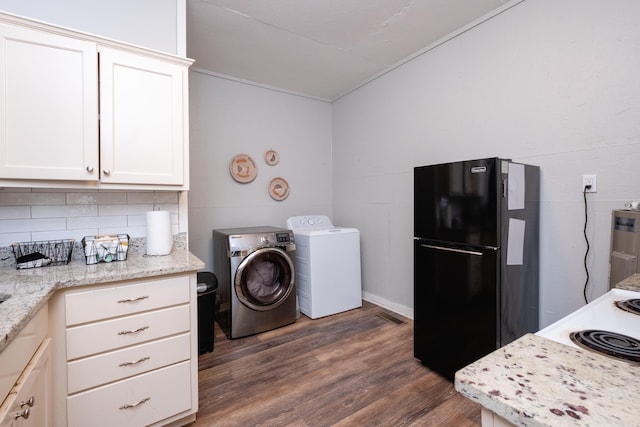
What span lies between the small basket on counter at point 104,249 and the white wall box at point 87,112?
311mm

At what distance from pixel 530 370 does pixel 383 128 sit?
2963 millimetres

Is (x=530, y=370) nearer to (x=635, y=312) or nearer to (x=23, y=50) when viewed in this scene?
→ (x=635, y=312)

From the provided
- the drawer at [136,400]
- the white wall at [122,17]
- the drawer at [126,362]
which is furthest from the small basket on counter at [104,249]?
the white wall at [122,17]

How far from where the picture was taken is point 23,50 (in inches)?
55.9

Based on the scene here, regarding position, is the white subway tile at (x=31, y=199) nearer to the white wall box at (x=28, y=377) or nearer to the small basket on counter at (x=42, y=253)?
the small basket on counter at (x=42, y=253)

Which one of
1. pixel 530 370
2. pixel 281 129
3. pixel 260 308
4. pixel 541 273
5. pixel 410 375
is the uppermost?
pixel 281 129

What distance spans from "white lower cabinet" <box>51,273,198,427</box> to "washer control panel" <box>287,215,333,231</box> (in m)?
1.83

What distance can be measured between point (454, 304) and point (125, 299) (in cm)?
193

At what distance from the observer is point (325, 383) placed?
198 centimetres

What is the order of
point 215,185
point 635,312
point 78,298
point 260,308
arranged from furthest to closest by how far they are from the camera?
point 215,185
point 260,308
point 78,298
point 635,312

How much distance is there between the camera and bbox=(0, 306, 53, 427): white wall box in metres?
0.85

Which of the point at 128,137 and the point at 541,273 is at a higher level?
the point at 128,137

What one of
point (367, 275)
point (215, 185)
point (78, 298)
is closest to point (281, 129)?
point (215, 185)

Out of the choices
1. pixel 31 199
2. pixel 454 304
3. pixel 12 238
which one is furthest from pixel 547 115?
pixel 12 238
